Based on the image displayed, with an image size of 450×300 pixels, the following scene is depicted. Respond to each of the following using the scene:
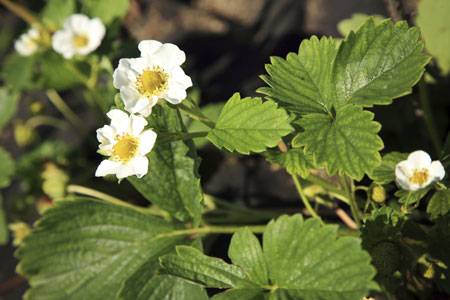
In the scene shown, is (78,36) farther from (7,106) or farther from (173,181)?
(173,181)

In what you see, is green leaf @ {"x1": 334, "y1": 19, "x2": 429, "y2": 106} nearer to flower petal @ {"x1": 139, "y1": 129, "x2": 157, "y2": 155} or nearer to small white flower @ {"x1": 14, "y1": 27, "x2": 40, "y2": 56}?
flower petal @ {"x1": 139, "y1": 129, "x2": 157, "y2": 155}

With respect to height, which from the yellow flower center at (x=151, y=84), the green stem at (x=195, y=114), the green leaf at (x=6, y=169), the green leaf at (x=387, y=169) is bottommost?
the green leaf at (x=387, y=169)

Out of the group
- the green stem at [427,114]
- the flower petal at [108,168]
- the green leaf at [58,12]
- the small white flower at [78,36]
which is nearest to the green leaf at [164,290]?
the flower petal at [108,168]

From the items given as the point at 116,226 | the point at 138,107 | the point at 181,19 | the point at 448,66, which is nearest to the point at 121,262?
the point at 116,226

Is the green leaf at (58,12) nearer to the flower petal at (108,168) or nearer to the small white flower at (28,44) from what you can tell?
the small white flower at (28,44)

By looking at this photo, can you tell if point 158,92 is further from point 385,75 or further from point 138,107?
point 385,75

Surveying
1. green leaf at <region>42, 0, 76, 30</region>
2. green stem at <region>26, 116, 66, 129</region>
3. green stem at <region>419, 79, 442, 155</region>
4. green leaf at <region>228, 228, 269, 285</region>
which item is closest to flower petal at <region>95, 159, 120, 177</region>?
green leaf at <region>228, 228, 269, 285</region>

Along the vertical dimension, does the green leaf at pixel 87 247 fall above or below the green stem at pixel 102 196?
below

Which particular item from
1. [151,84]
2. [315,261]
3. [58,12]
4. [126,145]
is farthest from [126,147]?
[58,12]
